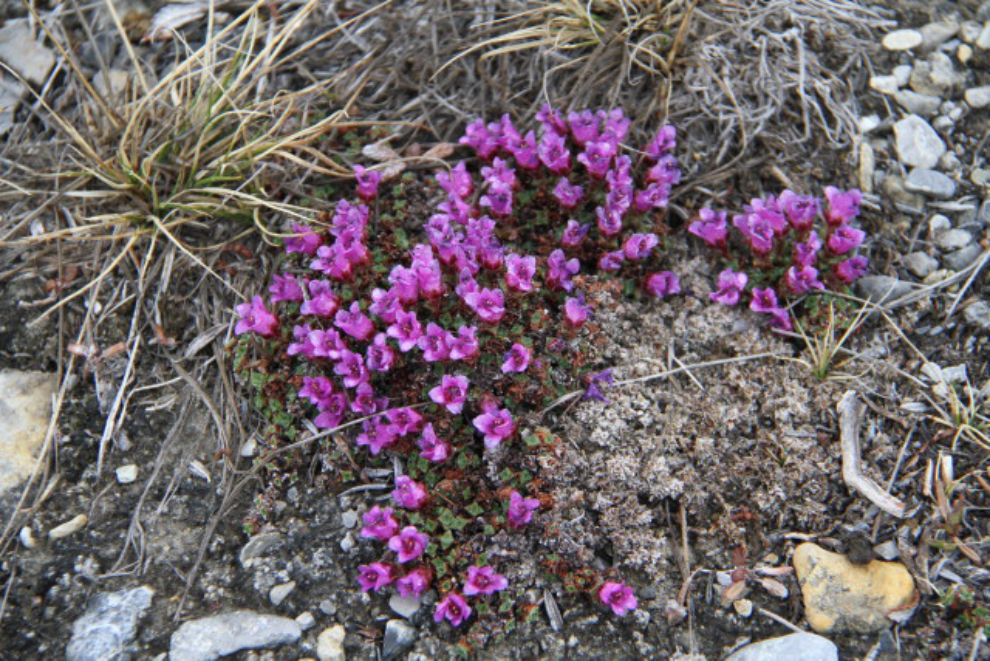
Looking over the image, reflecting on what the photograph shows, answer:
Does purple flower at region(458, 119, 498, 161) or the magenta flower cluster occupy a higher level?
purple flower at region(458, 119, 498, 161)

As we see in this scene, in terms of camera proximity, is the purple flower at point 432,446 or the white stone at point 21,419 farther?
the white stone at point 21,419

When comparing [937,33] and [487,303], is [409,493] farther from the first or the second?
[937,33]

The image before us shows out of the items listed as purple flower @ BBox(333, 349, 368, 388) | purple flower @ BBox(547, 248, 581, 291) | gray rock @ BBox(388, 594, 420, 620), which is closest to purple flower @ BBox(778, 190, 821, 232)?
purple flower @ BBox(547, 248, 581, 291)

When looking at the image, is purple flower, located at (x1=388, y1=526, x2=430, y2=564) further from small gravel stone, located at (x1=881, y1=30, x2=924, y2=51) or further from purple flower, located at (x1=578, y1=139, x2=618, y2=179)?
small gravel stone, located at (x1=881, y1=30, x2=924, y2=51)

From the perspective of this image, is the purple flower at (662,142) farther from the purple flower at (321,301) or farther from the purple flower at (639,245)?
the purple flower at (321,301)

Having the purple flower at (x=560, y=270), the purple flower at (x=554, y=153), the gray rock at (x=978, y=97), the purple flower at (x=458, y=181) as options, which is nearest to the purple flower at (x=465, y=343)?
the purple flower at (x=560, y=270)

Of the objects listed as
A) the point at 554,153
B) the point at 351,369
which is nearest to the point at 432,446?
the point at 351,369
